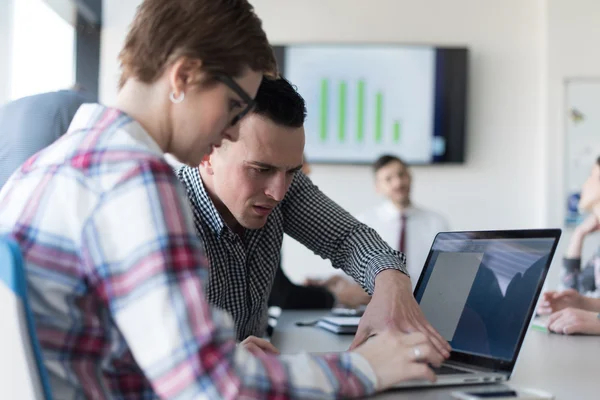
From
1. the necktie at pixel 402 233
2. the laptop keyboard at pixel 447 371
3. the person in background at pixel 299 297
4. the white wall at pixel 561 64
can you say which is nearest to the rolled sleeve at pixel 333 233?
the laptop keyboard at pixel 447 371

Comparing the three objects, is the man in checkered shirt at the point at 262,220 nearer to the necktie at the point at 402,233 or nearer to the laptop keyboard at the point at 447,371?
the laptop keyboard at the point at 447,371

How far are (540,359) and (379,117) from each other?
12.1 ft

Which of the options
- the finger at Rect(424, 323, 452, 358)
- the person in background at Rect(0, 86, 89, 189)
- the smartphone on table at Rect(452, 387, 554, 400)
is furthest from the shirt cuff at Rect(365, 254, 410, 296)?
the person in background at Rect(0, 86, 89, 189)

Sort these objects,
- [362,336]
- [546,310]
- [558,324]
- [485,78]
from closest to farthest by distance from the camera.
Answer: [362,336]
[558,324]
[546,310]
[485,78]

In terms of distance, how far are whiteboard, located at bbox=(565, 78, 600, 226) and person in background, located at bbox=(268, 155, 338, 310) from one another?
2795mm

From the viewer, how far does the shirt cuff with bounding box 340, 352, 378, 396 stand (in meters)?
1.02

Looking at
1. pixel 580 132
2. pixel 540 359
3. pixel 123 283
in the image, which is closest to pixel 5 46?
pixel 540 359

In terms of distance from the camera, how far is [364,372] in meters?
1.03

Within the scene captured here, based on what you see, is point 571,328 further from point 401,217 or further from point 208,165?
point 401,217

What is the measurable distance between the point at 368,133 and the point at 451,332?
12.5 feet

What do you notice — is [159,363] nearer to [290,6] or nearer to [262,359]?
[262,359]

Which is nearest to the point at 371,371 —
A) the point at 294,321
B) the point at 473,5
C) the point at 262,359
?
the point at 262,359

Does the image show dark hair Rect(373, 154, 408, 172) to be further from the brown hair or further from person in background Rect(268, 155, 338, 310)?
the brown hair

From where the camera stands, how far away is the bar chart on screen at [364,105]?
5.14 m
